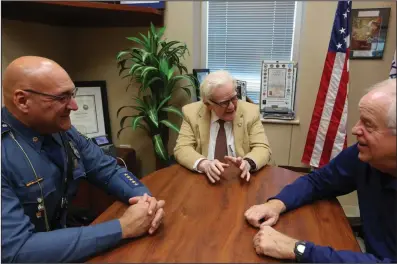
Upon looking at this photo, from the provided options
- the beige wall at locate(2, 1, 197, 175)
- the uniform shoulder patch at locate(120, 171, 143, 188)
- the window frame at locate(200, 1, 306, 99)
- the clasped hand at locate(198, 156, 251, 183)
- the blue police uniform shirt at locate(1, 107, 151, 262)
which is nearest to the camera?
the blue police uniform shirt at locate(1, 107, 151, 262)

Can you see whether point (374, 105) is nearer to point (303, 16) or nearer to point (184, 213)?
point (184, 213)

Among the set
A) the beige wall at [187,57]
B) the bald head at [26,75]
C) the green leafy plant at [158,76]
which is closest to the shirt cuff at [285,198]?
the bald head at [26,75]

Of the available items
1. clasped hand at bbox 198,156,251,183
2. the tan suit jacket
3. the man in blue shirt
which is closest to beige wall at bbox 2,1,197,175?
the tan suit jacket

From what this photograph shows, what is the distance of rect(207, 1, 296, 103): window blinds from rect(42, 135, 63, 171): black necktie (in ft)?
7.16

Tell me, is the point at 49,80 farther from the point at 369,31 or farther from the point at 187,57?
the point at 369,31

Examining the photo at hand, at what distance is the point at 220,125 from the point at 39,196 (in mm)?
1142

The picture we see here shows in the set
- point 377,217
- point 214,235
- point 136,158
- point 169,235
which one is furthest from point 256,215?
point 136,158

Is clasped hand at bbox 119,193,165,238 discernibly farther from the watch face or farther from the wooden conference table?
the watch face

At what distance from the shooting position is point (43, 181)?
106 cm

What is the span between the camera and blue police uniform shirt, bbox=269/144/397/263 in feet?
2.92

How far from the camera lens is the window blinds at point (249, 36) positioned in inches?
111

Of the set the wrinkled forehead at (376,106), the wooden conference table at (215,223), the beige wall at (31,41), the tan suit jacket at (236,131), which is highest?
the beige wall at (31,41)

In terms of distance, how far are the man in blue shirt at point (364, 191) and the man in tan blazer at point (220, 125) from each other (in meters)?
0.51

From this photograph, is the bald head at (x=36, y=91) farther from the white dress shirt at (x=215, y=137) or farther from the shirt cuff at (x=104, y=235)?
the white dress shirt at (x=215, y=137)
